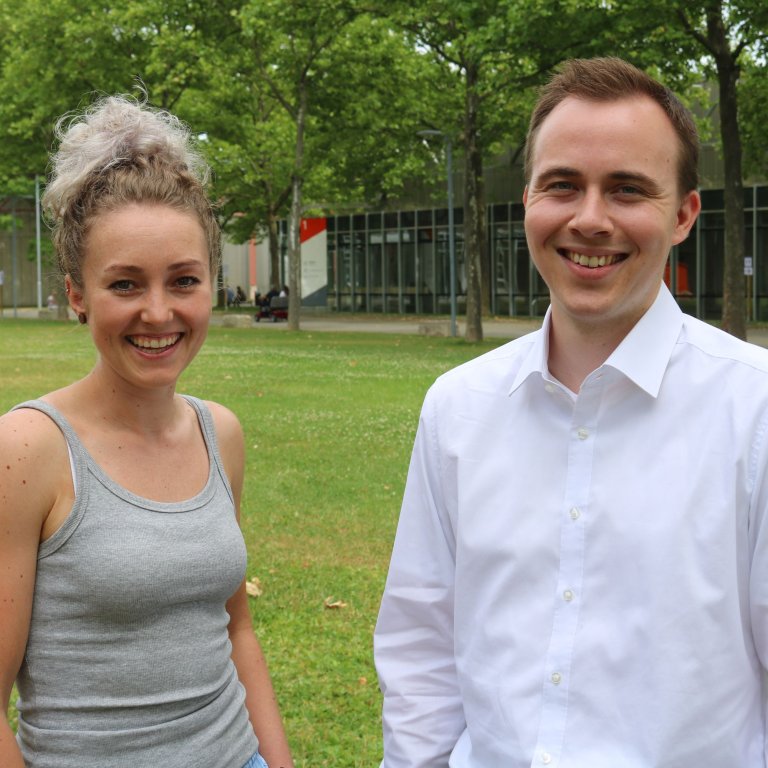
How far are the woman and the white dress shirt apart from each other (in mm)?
397

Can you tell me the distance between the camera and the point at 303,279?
54938 millimetres

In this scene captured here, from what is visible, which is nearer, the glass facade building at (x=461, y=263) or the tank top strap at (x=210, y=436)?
the tank top strap at (x=210, y=436)

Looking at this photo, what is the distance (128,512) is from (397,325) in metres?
40.1

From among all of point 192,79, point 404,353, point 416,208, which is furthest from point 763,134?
point 416,208

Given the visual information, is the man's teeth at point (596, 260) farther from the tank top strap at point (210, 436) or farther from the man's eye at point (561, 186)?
the tank top strap at point (210, 436)

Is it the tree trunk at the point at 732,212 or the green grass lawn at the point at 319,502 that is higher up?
the tree trunk at the point at 732,212

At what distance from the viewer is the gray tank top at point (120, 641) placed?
218 centimetres

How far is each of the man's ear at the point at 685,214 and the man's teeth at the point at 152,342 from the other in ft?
3.41

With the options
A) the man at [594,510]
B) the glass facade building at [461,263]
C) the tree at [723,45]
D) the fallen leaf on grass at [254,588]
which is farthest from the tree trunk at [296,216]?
the man at [594,510]

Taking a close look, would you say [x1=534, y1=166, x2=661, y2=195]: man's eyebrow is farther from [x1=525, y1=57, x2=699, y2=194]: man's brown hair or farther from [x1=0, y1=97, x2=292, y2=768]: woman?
[x1=0, y1=97, x2=292, y2=768]: woman

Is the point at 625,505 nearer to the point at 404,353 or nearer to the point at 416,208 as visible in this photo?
the point at 404,353

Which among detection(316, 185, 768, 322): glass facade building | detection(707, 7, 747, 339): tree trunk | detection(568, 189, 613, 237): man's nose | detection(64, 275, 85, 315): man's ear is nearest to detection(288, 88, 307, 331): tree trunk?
detection(316, 185, 768, 322): glass facade building

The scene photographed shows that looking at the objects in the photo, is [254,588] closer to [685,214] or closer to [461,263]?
[685,214]

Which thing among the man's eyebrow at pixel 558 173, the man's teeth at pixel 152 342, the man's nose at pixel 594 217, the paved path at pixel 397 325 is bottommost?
the paved path at pixel 397 325
